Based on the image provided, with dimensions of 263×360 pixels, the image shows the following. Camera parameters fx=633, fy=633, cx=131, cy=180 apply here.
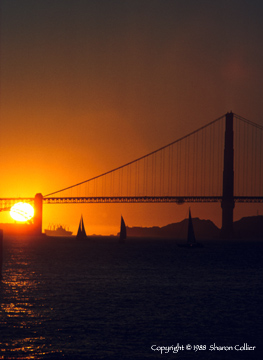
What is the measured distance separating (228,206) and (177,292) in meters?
91.4

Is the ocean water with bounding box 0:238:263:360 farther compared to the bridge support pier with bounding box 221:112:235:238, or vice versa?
the bridge support pier with bounding box 221:112:235:238

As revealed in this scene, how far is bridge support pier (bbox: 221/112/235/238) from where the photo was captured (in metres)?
129

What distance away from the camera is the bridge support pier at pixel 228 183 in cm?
12900

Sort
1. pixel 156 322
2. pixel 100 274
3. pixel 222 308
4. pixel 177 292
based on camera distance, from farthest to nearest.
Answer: pixel 100 274 < pixel 177 292 < pixel 222 308 < pixel 156 322

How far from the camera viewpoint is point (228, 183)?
13100 cm

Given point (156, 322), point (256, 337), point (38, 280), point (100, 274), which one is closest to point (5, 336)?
point (156, 322)

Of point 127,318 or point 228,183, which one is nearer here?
point 127,318

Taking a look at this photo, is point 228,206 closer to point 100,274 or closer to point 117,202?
point 117,202

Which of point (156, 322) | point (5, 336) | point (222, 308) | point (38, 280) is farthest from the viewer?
point (38, 280)

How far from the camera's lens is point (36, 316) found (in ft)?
91.9

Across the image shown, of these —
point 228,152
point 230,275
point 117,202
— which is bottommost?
point 230,275

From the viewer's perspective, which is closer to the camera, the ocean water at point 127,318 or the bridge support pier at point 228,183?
the ocean water at point 127,318

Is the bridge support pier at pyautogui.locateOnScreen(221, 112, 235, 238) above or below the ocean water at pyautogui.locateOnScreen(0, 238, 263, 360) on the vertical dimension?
above

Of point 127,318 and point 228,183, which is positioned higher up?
point 228,183
